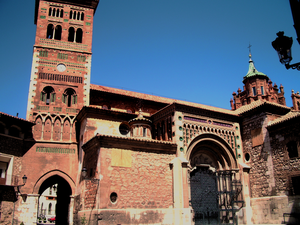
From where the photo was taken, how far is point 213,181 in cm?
2223

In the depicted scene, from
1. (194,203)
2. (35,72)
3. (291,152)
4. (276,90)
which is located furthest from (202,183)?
(276,90)

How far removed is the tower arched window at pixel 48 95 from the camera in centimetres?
2299

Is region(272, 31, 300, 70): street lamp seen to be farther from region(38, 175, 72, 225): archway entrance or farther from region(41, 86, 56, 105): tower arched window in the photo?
region(41, 86, 56, 105): tower arched window

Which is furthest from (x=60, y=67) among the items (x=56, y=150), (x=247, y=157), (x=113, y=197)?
(x=247, y=157)

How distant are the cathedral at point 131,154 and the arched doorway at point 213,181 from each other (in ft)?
0.26

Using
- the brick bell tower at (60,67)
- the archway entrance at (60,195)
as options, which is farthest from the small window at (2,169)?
the archway entrance at (60,195)

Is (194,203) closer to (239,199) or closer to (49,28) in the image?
(239,199)

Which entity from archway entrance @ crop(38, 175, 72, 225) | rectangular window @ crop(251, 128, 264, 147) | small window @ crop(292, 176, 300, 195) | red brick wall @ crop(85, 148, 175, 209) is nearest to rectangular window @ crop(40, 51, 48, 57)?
archway entrance @ crop(38, 175, 72, 225)

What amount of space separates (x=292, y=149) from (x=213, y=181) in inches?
242

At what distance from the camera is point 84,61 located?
82.4ft

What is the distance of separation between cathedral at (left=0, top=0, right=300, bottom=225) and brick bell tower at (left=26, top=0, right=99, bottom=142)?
0.08 m

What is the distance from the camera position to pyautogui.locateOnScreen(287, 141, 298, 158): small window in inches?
760

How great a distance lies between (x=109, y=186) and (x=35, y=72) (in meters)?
12.0

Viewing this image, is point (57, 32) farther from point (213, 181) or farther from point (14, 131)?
point (213, 181)
